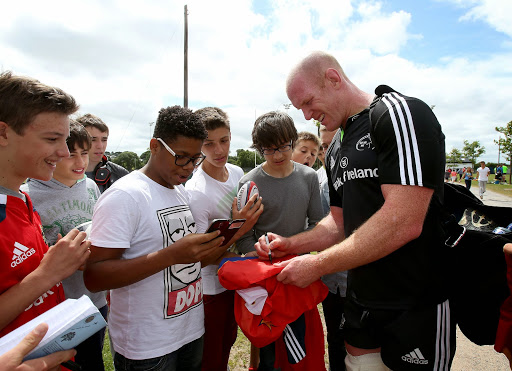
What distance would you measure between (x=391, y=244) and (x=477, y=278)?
0.67 metres

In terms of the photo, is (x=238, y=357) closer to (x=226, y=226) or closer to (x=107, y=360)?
(x=107, y=360)

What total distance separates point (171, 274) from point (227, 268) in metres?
0.41

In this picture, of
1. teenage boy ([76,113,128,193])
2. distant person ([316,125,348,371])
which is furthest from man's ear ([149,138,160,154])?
teenage boy ([76,113,128,193])

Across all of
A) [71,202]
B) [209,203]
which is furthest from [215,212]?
[71,202]

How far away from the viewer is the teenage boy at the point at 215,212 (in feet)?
9.07

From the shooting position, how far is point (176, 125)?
224 centimetres

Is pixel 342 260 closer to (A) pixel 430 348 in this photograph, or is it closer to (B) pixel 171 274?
(A) pixel 430 348

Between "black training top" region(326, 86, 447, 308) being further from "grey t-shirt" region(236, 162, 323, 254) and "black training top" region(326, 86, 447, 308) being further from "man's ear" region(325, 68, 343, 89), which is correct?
"grey t-shirt" region(236, 162, 323, 254)

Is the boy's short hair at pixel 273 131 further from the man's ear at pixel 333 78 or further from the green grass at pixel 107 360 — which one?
the green grass at pixel 107 360

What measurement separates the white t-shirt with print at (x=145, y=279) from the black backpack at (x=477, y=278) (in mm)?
1783

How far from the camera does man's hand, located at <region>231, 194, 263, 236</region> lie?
2.63 metres

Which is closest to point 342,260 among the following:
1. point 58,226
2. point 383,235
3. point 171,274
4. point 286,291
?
point 383,235

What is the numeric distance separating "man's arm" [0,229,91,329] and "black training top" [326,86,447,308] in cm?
164

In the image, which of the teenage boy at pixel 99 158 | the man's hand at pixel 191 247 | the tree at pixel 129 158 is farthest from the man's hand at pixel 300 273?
the tree at pixel 129 158
